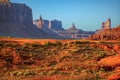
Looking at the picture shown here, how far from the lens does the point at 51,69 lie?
898 inches

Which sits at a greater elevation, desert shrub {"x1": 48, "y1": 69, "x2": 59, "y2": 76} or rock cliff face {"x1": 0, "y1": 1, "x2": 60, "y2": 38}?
rock cliff face {"x1": 0, "y1": 1, "x2": 60, "y2": 38}

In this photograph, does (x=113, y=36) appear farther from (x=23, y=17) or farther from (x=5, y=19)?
(x=23, y=17)

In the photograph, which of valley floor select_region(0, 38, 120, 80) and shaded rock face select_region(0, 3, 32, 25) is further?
shaded rock face select_region(0, 3, 32, 25)

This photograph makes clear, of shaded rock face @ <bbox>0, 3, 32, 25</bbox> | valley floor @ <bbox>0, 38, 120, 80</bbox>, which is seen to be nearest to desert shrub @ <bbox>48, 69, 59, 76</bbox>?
valley floor @ <bbox>0, 38, 120, 80</bbox>

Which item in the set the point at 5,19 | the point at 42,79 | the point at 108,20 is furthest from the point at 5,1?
the point at 42,79

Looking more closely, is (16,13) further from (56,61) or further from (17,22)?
(56,61)

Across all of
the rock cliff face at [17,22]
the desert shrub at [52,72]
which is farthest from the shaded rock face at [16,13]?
the desert shrub at [52,72]

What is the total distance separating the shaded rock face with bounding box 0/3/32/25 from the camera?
479ft

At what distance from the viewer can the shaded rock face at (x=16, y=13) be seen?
146050 millimetres

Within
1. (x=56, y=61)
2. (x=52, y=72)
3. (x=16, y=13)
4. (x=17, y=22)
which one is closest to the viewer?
(x=52, y=72)

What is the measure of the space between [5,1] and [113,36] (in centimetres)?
9500

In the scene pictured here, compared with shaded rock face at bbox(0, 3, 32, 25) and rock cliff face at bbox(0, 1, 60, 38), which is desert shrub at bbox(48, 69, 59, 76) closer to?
rock cliff face at bbox(0, 1, 60, 38)

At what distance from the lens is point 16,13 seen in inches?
6161

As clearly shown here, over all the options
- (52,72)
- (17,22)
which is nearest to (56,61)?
(52,72)
